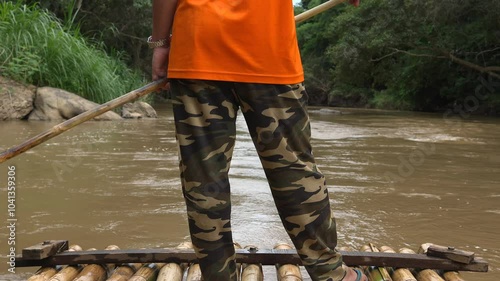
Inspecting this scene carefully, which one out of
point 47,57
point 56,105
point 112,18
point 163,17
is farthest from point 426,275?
point 112,18

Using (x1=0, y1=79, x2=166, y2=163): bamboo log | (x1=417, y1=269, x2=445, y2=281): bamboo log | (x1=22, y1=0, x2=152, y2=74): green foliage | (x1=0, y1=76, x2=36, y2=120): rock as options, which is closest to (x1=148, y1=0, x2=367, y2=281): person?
(x1=0, y1=79, x2=166, y2=163): bamboo log

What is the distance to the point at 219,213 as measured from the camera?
160cm

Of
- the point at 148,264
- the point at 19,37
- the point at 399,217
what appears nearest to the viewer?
the point at 148,264

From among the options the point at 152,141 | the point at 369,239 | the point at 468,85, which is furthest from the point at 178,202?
the point at 468,85

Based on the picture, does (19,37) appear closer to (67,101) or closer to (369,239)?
(67,101)

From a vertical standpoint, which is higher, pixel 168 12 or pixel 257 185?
pixel 168 12

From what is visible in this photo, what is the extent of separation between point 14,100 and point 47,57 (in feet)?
2.90

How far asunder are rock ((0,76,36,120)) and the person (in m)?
8.02

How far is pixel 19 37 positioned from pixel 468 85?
16295 millimetres

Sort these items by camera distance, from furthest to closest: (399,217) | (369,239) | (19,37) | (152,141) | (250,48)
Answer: (19,37) < (152,141) < (399,217) < (369,239) < (250,48)

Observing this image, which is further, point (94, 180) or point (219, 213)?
point (94, 180)

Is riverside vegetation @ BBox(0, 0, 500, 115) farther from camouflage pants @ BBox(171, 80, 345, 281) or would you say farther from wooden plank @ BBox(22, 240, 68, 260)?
camouflage pants @ BBox(171, 80, 345, 281)

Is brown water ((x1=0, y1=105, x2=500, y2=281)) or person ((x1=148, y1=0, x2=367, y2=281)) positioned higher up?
person ((x1=148, y1=0, x2=367, y2=281))

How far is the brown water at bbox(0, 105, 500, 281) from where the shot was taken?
2.86 meters
